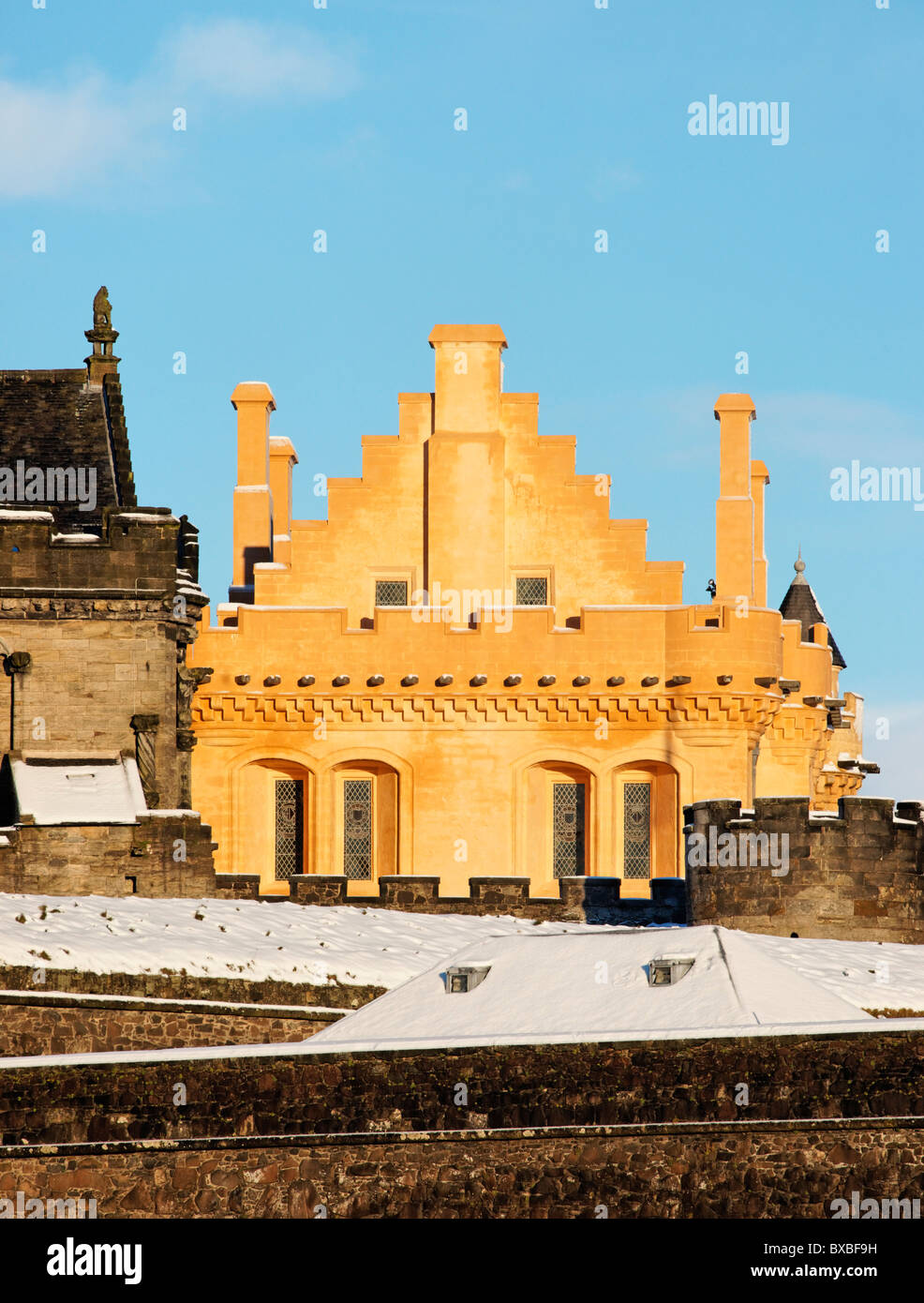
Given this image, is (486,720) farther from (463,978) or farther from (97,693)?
(463,978)

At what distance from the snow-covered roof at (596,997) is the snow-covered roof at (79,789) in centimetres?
972

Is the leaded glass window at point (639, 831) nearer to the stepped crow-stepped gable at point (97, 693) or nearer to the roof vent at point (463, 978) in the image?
the stepped crow-stepped gable at point (97, 693)

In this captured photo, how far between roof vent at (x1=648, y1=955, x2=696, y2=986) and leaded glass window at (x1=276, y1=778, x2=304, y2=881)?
67.7 feet

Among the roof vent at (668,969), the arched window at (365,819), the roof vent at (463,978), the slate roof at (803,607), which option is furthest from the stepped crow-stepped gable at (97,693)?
the slate roof at (803,607)

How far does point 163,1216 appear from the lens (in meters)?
22.8

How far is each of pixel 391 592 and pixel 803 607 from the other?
717 inches

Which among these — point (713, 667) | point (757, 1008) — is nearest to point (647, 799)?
point (713, 667)

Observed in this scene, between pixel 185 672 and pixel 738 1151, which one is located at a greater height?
pixel 185 672

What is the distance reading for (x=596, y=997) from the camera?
90.5 feet

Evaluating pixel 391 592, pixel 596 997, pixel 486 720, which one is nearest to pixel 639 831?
pixel 486 720

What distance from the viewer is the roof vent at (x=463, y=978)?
29.0 m

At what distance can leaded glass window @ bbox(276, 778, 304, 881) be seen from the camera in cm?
4803

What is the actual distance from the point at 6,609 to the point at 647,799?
12.3 m

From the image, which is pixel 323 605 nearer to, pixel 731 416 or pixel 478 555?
pixel 478 555
